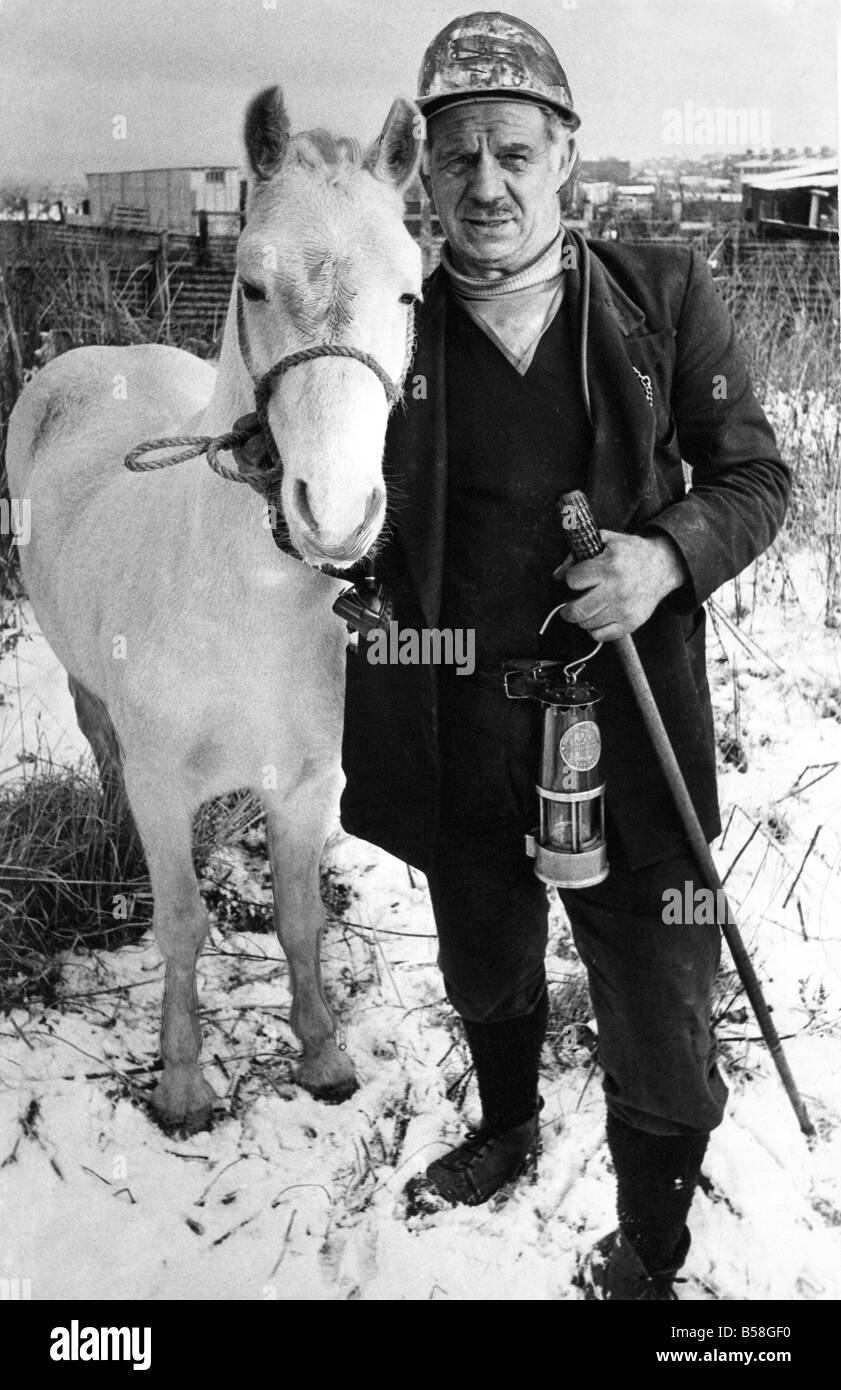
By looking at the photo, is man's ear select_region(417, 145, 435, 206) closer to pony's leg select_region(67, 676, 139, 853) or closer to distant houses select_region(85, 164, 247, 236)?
distant houses select_region(85, 164, 247, 236)

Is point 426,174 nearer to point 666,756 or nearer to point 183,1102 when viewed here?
point 666,756

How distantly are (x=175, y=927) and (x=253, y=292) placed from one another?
54.1 inches

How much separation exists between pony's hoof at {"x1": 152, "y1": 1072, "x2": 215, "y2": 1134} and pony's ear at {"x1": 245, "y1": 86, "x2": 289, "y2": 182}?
71.5 inches

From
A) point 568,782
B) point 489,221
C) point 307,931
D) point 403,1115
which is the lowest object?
point 403,1115

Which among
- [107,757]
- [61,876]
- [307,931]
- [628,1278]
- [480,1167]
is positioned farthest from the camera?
[107,757]

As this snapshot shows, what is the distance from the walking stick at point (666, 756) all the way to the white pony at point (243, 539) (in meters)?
0.33

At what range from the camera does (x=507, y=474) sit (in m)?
1.69

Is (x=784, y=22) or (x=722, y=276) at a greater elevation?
(x=784, y=22)

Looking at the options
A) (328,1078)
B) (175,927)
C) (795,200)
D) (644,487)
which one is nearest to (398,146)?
(644,487)

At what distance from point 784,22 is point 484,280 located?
0.95 metres
